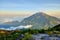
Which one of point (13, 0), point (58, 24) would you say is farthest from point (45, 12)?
point (13, 0)

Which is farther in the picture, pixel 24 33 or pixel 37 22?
pixel 37 22

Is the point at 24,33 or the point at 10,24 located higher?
the point at 10,24

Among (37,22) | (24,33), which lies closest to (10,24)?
(24,33)

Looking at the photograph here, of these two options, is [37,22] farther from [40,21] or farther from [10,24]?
[10,24]

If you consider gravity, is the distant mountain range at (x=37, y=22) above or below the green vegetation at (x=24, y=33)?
above

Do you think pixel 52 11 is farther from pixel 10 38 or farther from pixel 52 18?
pixel 10 38

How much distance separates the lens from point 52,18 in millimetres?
3736

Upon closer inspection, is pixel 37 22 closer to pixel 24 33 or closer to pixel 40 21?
pixel 40 21

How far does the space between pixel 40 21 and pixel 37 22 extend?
7cm

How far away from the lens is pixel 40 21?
3746 millimetres

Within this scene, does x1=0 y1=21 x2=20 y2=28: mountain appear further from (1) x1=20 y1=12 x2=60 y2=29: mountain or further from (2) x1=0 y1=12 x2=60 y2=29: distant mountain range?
(1) x1=20 y1=12 x2=60 y2=29: mountain

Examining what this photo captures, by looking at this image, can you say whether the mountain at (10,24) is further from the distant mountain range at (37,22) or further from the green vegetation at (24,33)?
the green vegetation at (24,33)

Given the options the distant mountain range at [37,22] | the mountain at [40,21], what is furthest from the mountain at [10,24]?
the mountain at [40,21]

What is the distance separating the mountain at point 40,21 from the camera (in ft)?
12.1
